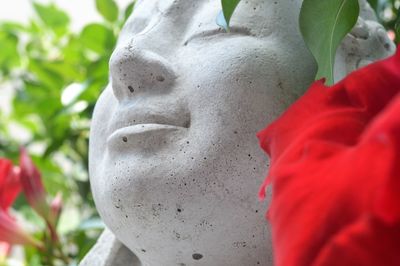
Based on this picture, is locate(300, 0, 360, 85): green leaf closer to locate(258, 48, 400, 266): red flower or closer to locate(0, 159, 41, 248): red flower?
locate(258, 48, 400, 266): red flower

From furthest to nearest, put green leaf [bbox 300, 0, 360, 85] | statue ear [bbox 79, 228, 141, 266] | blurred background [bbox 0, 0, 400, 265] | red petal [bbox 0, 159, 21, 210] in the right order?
blurred background [bbox 0, 0, 400, 265] < red petal [bbox 0, 159, 21, 210] < statue ear [bbox 79, 228, 141, 266] < green leaf [bbox 300, 0, 360, 85]

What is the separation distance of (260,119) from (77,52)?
891 mm

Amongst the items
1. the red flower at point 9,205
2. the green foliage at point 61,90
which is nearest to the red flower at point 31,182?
the red flower at point 9,205

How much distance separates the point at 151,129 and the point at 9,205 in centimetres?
45

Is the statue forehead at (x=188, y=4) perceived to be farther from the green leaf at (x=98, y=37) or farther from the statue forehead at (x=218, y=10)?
the green leaf at (x=98, y=37)

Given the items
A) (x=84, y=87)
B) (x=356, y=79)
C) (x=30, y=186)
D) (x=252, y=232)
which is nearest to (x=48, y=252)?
(x=30, y=186)

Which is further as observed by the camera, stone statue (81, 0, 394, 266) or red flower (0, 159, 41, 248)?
red flower (0, 159, 41, 248)

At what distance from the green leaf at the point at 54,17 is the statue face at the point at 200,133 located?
85 cm

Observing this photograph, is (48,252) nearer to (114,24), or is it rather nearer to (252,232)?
(114,24)

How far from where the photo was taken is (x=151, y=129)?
55 centimetres

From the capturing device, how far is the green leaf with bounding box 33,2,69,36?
1383mm

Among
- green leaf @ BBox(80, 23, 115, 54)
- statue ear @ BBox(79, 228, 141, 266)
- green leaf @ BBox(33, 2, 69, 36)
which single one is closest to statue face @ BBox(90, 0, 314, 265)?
statue ear @ BBox(79, 228, 141, 266)

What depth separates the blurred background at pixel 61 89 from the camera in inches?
45.7

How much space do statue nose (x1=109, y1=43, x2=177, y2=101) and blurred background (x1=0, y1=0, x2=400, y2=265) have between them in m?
0.49
